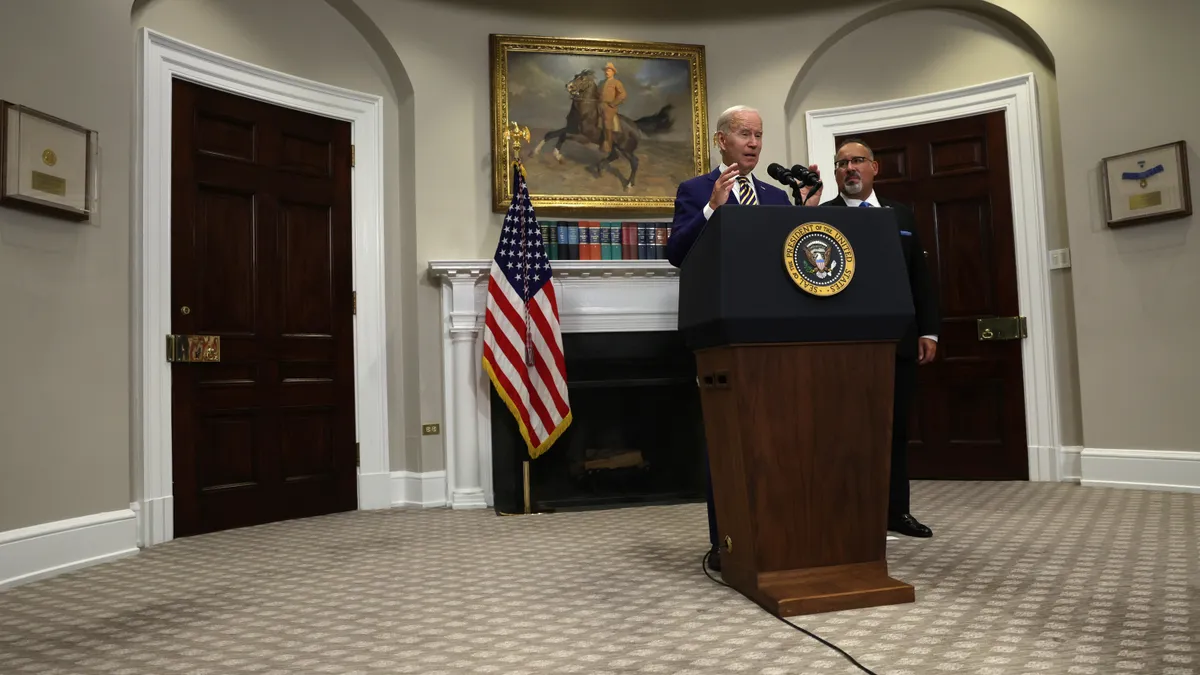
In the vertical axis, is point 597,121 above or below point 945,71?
below

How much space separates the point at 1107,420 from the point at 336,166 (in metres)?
4.71

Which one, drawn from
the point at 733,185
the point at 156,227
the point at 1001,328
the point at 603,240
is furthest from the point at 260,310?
the point at 1001,328

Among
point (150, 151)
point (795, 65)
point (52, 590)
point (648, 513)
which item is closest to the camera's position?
point (52, 590)

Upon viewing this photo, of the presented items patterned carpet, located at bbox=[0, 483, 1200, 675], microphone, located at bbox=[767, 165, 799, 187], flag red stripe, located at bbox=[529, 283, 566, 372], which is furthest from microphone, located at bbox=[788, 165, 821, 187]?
flag red stripe, located at bbox=[529, 283, 566, 372]

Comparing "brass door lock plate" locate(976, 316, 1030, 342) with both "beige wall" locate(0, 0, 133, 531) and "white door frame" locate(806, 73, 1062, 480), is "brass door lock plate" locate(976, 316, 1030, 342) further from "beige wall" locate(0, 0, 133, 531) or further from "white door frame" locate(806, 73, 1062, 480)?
"beige wall" locate(0, 0, 133, 531)

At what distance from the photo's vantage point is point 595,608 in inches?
97.9

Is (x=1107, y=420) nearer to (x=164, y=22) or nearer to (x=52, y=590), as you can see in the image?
(x=52, y=590)

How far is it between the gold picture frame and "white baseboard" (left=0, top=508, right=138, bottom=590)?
8.87 feet

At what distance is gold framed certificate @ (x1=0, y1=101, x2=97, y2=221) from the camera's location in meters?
3.22

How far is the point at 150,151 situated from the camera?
4.16 meters

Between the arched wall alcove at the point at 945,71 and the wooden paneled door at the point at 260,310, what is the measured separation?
122 inches

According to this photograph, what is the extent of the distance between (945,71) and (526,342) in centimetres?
335

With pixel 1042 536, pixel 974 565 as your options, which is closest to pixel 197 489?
pixel 974 565

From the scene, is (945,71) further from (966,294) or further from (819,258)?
(819,258)
